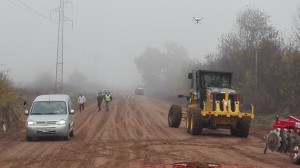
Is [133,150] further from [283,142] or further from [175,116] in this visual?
[175,116]

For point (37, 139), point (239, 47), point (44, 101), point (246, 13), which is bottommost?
point (37, 139)

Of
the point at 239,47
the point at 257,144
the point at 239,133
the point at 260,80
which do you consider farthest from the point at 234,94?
the point at 239,47

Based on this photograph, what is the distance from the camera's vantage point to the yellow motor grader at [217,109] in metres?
24.1

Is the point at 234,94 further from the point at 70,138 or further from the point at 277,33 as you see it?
the point at 277,33

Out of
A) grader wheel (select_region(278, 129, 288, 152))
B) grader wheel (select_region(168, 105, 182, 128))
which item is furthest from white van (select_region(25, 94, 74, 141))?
grader wheel (select_region(278, 129, 288, 152))

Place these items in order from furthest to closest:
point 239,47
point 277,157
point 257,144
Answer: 1. point 239,47
2. point 257,144
3. point 277,157

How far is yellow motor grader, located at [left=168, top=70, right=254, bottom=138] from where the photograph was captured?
24.1 metres

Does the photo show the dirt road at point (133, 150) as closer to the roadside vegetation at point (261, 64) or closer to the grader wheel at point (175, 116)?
the grader wheel at point (175, 116)

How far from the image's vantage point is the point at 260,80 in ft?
137

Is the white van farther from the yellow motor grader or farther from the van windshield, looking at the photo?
the yellow motor grader

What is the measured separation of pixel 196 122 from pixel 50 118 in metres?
6.32

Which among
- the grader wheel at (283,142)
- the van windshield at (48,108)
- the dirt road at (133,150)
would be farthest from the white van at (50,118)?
the grader wheel at (283,142)

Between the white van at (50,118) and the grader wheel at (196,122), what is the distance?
5311 mm

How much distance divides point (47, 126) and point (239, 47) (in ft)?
105
